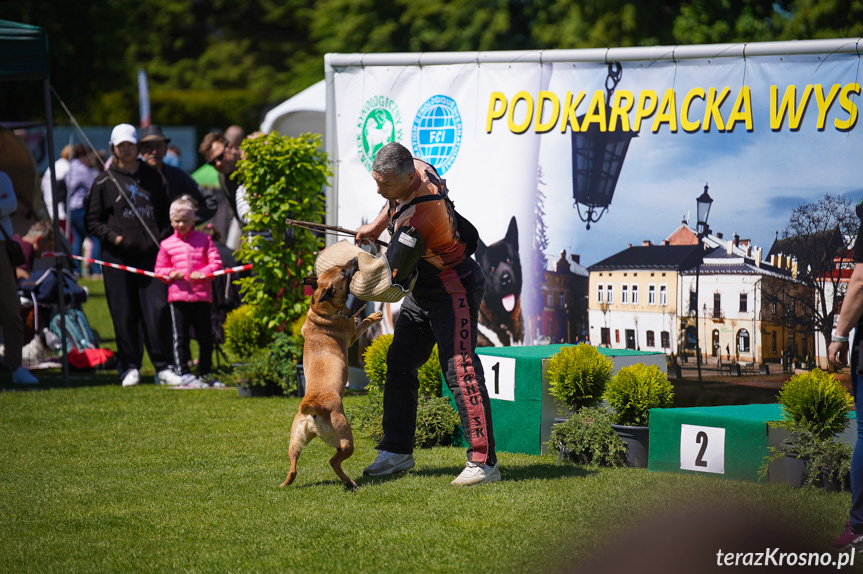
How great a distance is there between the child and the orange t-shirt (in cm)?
467

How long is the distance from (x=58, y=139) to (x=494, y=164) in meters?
22.5

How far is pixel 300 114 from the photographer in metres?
16.3

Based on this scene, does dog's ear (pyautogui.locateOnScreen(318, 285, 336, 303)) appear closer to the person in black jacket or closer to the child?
the child

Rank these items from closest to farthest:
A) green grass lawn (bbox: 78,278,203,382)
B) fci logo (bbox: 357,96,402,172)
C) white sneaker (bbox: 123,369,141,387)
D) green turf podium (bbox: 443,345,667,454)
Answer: green turf podium (bbox: 443,345,667,454) → fci logo (bbox: 357,96,402,172) → white sneaker (bbox: 123,369,141,387) → green grass lawn (bbox: 78,278,203,382)

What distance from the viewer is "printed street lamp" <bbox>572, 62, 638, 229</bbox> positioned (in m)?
8.23

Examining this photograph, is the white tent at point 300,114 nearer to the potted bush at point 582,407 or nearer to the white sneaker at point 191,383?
the white sneaker at point 191,383

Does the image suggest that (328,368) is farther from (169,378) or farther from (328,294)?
(169,378)

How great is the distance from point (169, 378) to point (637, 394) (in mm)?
5517

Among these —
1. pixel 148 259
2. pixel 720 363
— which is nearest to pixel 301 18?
pixel 148 259

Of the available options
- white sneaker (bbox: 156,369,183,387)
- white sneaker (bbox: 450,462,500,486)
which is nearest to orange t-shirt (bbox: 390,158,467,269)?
white sneaker (bbox: 450,462,500,486)

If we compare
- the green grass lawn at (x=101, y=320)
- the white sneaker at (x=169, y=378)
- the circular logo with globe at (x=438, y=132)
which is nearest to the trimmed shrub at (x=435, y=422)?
the circular logo with globe at (x=438, y=132)

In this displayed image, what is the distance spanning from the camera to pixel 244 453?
704cm

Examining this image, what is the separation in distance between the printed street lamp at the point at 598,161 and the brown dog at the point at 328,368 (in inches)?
109

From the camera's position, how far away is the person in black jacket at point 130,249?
10.3m
